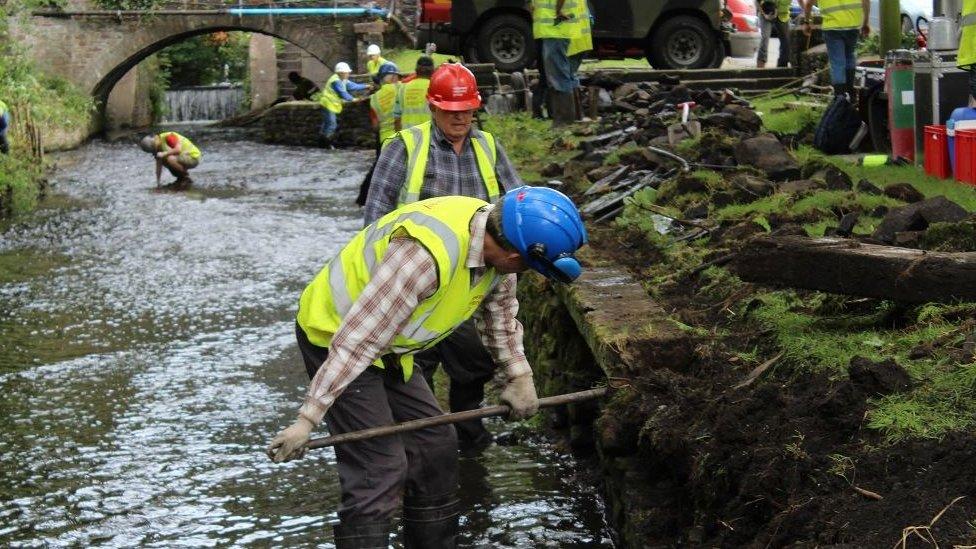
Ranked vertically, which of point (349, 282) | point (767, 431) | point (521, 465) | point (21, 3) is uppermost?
point (21, 3)

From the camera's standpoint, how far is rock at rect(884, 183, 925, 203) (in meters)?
8.62

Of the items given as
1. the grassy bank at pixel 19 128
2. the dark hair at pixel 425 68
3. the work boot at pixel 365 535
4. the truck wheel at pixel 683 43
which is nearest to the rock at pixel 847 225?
the work boot at pixel 365 535

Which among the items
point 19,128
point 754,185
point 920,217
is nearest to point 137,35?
point 19,128

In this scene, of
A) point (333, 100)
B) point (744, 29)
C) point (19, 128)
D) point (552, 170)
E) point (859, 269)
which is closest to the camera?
point (859, 269)

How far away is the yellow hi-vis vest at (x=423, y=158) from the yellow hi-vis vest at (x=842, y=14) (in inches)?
239

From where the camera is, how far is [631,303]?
737cm

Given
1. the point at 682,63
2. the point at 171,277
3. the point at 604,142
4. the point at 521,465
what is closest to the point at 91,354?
the point at 171,277

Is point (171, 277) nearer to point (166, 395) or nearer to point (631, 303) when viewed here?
point (166, 395)

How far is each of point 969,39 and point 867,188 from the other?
1234 mm

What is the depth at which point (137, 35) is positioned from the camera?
33.2 meters

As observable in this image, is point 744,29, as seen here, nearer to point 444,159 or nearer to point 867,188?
point 867,188

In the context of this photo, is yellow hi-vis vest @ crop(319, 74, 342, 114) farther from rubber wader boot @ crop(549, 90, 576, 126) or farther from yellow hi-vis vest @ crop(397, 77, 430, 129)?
yellow hi-vis vest @ crop(397, 77, 430, 129)

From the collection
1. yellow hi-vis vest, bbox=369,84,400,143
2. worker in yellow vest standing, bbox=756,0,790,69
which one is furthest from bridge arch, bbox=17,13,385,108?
yellow hi-vis vest, bbox=369,84,400,143

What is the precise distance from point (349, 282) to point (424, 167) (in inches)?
74.2
